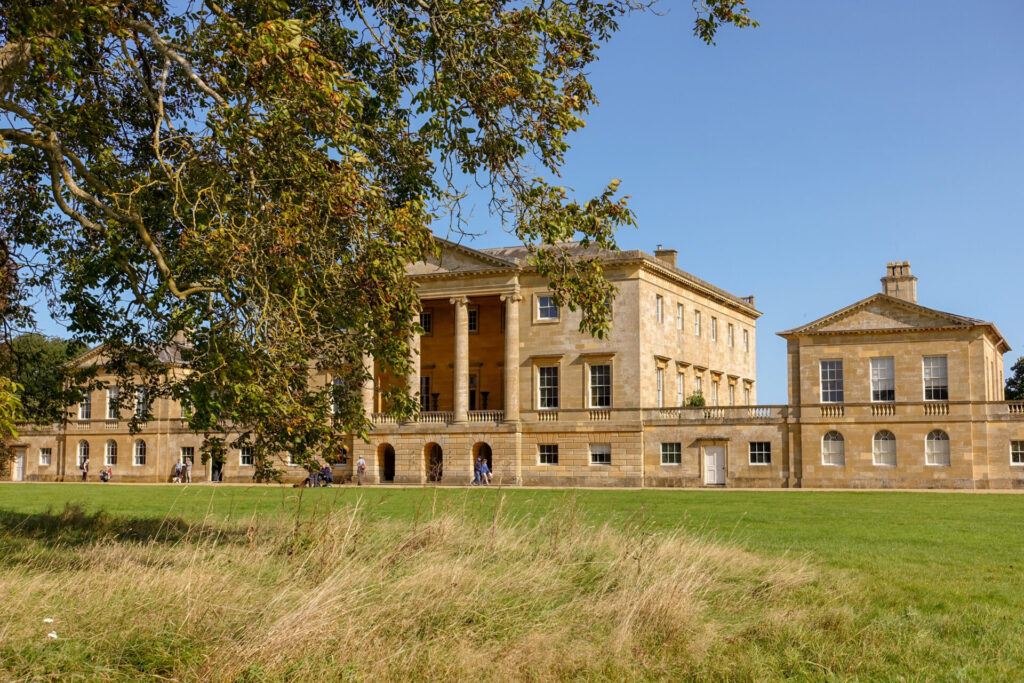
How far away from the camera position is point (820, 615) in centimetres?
1099

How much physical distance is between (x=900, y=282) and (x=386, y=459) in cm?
2828

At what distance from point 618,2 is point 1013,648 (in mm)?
9257

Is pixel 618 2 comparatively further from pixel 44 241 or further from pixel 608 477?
pixel 608 477

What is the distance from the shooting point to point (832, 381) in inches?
1933

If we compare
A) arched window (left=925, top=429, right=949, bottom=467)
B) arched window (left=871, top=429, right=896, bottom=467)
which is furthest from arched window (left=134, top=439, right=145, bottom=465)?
arched window (left=925, top=429, right=949, bottom=467)

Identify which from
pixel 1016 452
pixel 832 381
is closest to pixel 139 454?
pixel 832 381

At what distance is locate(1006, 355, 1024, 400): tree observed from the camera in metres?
72.1

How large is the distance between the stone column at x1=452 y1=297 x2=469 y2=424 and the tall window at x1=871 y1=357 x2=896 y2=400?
2030 centimetres

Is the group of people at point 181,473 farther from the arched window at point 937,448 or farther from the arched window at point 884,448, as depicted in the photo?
the arched window at point 937,448

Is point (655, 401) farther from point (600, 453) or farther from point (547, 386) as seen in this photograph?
point (547, 386)

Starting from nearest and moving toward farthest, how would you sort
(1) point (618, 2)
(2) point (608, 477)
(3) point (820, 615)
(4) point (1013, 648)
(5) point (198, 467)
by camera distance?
(4) point (1013, 648) < (3) point (820, 615) < (1) point (618, 2) < (2) point (608, 477) < (5) point (198, 467)

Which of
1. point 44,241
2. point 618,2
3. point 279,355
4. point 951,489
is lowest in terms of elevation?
point 951,489

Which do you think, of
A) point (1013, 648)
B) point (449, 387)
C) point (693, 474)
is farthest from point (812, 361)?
point (1013, 648)

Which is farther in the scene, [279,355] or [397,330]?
[397,330]
